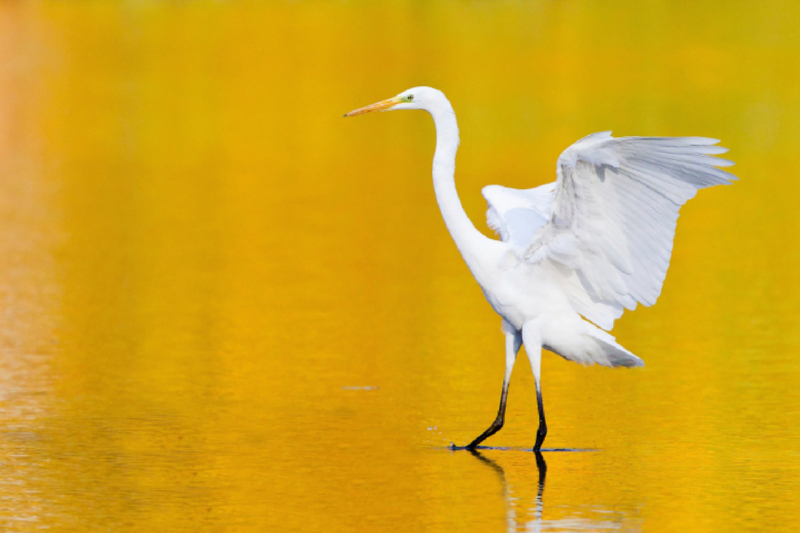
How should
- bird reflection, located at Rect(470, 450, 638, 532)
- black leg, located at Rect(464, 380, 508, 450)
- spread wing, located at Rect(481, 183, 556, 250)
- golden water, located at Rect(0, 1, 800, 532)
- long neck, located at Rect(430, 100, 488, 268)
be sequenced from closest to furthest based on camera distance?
bird reflection, located at Rect(470, 450, 638, 532) → golden water, located at Rect(0, 1, 800, 532) → black leg, located at Rect(464, 380, 508, 450) → long neck, located at Rect(430, 100, 488, 268) → spread wing, located at Rect(481, 183, 556, 250)

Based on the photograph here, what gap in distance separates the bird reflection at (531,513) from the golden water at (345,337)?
0.08ft

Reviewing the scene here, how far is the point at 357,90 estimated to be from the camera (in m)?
38.7

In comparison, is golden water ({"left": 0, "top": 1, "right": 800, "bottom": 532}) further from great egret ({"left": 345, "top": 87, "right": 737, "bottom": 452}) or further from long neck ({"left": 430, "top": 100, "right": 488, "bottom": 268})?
long neck ({"left": 430, "top": 100, "right": 488, "bottom": 268})

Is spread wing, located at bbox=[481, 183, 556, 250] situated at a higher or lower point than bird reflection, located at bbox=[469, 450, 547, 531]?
higher

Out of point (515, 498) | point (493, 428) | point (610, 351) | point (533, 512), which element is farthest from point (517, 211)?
point (533, 512)

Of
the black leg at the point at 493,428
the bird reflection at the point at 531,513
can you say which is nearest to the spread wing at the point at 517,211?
A: the black leg at the point at 493,428

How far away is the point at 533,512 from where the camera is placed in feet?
24.6

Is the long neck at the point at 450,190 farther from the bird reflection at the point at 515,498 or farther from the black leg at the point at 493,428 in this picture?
the bird reflection at the point at 515,498

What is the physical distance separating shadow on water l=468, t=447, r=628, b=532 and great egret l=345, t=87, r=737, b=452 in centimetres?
67

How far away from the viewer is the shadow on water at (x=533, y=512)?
718 cm

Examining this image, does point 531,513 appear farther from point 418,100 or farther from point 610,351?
point 418,100

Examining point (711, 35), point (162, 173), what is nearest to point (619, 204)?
point (162, 173)

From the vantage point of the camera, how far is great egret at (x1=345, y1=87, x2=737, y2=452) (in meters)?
8.72

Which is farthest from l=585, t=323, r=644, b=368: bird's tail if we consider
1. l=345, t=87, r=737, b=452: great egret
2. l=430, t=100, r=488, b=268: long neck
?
l=430, t=100, r=488, b=268: long neck
